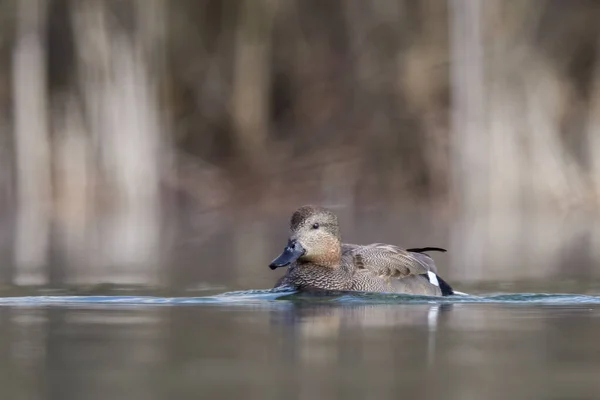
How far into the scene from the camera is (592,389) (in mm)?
4137

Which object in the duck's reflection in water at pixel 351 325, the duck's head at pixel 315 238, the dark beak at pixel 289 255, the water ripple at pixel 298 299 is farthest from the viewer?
the duck's head at pixel 315 238

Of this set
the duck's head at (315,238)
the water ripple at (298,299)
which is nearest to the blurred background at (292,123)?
the duck's head at (315,238)

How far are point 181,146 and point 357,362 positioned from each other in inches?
530

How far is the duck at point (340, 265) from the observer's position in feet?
24.2

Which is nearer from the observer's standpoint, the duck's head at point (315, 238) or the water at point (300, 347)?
the water at point (300, 347)

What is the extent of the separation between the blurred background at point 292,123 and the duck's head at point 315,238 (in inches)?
146

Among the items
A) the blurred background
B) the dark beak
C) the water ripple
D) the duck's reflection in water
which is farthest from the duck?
the blurred background

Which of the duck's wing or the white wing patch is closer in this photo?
the duck's wing

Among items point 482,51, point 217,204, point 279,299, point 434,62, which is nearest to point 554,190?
point 482,51

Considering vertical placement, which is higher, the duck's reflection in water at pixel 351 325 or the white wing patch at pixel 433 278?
the white wing patch at pixel 433 278

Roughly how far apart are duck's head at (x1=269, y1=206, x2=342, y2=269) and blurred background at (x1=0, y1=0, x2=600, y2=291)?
Result: 3.71 metres

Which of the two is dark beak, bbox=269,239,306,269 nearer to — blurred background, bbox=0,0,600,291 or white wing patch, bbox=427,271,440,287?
white wing patch, bbox=427,271,440,287

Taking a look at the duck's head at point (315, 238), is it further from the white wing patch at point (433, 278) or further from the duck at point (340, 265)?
the white wing patch at point (433, 278)

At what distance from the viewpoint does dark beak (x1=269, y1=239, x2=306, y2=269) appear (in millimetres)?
7199
